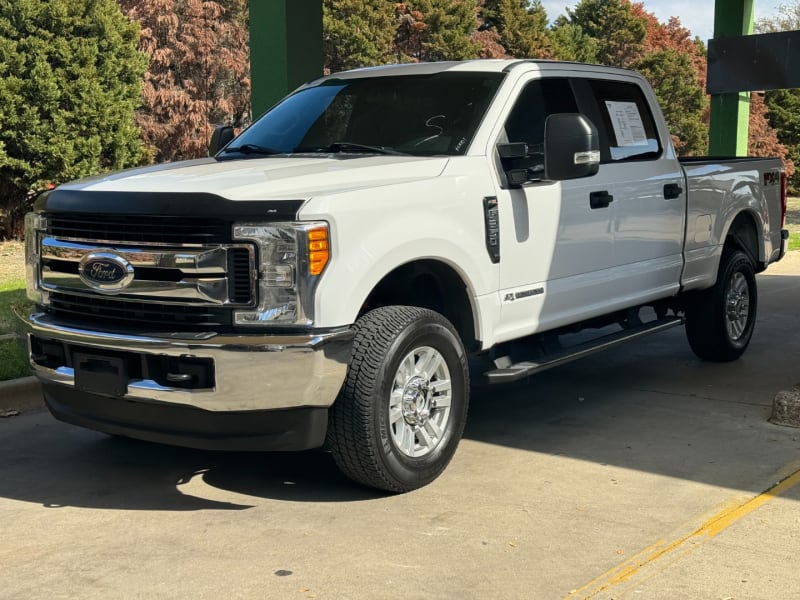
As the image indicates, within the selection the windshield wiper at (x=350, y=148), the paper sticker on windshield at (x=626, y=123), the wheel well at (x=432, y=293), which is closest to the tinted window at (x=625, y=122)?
the paper sticker on windshield at (x=626, y=123)

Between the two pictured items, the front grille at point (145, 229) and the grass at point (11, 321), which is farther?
the grass at point (11, 321)

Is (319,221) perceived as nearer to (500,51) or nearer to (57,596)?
(57,596)

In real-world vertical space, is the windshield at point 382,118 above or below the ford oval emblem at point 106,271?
above

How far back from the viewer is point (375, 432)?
4684mm

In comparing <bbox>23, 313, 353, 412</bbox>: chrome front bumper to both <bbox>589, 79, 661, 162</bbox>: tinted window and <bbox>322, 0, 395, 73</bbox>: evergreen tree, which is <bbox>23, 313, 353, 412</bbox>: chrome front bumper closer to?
<bbox>589, 79, 661, 162</bbox>: tinted window

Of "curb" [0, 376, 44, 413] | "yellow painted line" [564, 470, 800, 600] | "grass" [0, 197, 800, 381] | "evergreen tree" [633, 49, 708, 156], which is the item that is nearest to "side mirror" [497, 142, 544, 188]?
"yellow painted line" [564, 470, 800, 600]

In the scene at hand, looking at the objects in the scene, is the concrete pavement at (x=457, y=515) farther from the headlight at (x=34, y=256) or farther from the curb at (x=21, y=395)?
the headlight at (x=34, y=256)

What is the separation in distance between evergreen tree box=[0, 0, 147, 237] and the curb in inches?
502

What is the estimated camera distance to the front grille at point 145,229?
4.48 metres

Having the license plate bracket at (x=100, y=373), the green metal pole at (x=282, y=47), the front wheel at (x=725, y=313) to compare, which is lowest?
the front wheel at (x=725, y=313)

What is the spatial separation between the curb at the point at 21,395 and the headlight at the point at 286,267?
2.97 m

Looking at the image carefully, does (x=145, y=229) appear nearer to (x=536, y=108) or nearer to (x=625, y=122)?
(x=536, y=108)

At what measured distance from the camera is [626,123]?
22.7ft

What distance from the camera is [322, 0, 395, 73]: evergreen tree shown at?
116 ft
